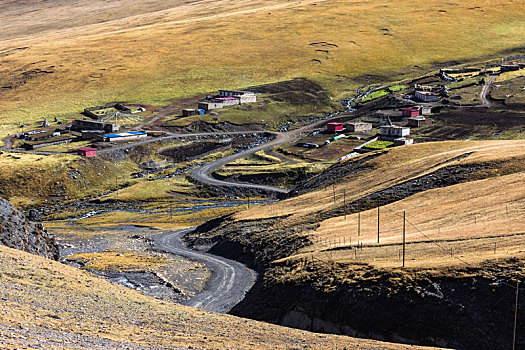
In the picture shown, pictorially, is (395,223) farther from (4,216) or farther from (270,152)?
(270,152)

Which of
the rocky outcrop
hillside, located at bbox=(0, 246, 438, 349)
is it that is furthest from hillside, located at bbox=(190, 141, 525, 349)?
the rocky outcrop

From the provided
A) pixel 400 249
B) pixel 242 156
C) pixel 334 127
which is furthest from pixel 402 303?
pixel 334 127

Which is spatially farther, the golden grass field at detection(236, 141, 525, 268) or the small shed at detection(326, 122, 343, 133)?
the small shed at detection(326, 122, 343, 133)

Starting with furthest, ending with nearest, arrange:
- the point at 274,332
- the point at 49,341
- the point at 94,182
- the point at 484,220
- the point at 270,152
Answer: the point at 270,152, the point at 94,182, the point at 484,220, the point at 274,332, the point at 49,341

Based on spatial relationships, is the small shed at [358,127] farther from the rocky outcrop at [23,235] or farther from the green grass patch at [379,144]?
the rocky outcrop at [23,235]

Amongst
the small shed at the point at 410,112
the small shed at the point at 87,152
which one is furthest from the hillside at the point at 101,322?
the small shed at the point at 410,112

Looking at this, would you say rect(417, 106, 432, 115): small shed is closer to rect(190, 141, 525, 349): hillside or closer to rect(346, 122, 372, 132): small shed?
rect(346, 122, 372, 132): small shed

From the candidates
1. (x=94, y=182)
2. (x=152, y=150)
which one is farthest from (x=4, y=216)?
(x=152, y=150)
